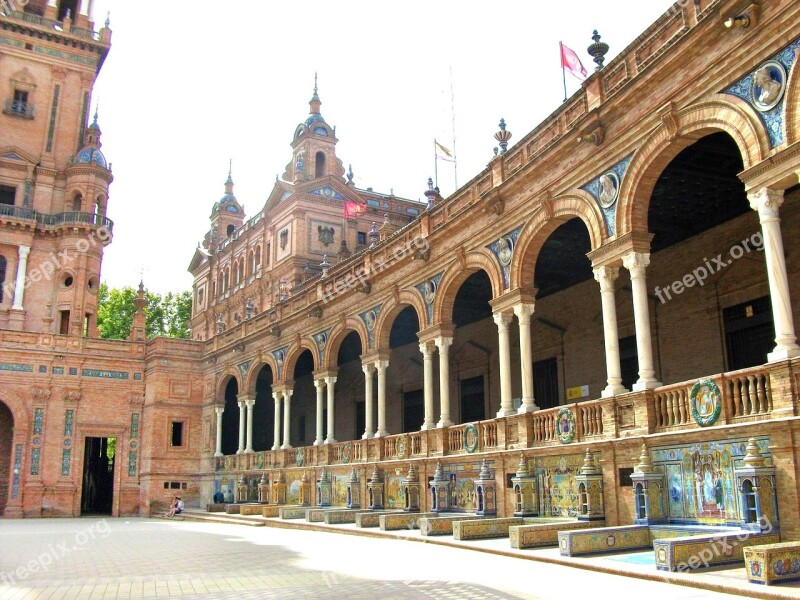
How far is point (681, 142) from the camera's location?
1231 centimetres

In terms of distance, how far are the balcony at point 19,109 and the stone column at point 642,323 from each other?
36016mm

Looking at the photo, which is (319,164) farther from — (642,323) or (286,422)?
(642,323)

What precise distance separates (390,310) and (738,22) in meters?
12.9

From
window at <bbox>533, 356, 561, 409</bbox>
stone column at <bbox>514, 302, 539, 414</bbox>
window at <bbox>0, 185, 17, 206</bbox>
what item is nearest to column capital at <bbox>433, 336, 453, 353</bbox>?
stone column at <bbox>514, 302, 539, 414</bbox>

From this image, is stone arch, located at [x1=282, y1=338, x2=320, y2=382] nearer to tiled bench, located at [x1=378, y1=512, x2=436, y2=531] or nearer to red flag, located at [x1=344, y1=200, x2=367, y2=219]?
tiled bench, located at [x1=378, y1=512, x2=436, y2=531]

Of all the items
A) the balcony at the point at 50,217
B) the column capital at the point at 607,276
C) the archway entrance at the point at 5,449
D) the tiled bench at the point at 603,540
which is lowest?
the tiled bench at the point at 603,540

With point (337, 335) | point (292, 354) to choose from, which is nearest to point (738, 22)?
point (337, 335)

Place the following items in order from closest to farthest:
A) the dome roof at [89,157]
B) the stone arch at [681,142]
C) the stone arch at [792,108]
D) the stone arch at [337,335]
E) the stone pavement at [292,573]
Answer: the stone pavement at [292,573], the stone arch at [792,108], the stone arch at [681,142], the stone arch at [337,335], the dome roof at [89,157]

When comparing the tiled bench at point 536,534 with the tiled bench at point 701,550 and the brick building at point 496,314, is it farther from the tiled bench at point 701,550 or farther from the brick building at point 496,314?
the tiled bench at point 701,550

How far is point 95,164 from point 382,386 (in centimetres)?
2560

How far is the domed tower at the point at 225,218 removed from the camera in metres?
53.8

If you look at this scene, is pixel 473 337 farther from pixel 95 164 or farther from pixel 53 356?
pixel 95 164

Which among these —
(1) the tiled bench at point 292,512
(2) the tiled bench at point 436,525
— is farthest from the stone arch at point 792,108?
(1) the tiled bench at point 292,512

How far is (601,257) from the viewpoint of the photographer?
1366 cm
